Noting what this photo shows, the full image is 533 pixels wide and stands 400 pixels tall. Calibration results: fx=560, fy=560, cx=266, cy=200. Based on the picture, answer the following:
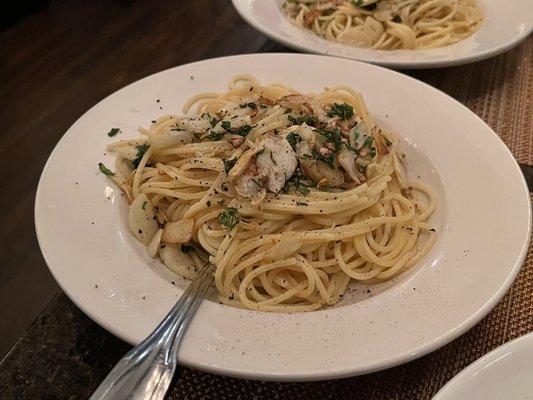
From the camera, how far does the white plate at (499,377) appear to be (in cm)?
87

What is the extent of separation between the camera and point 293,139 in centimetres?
154

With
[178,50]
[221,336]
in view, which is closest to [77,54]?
[178,50]

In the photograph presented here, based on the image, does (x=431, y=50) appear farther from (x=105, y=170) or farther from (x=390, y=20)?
(x=105, y=170)

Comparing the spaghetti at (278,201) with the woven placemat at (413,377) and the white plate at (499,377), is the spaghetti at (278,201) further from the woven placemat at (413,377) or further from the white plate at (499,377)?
the white plate at (499,377)

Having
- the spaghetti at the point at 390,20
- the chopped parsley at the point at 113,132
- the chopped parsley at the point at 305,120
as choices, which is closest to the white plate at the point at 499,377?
the chopped parsley at the point at 305,120

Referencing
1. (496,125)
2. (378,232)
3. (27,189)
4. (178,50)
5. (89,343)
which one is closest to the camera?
(89,343)

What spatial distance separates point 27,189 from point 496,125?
1.86 metres

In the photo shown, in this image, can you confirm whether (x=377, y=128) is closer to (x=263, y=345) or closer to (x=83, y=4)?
(x=263, y=345)

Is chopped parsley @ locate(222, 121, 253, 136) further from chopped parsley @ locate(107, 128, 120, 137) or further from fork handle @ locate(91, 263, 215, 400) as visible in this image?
fork handle @ locate(91, 263, 215, 400)

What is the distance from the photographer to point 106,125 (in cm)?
176

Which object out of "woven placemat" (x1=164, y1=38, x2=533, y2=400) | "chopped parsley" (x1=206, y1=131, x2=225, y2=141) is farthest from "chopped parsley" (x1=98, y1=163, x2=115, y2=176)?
"woven placemat" (x1=164, y1=38, x2=533, y2=400)

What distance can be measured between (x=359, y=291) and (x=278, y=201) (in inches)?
12.6

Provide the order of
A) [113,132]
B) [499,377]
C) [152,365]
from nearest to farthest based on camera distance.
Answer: [499,377] → [152,365] → [113,132]

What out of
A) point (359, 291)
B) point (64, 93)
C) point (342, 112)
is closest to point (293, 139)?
point (342, 112)
